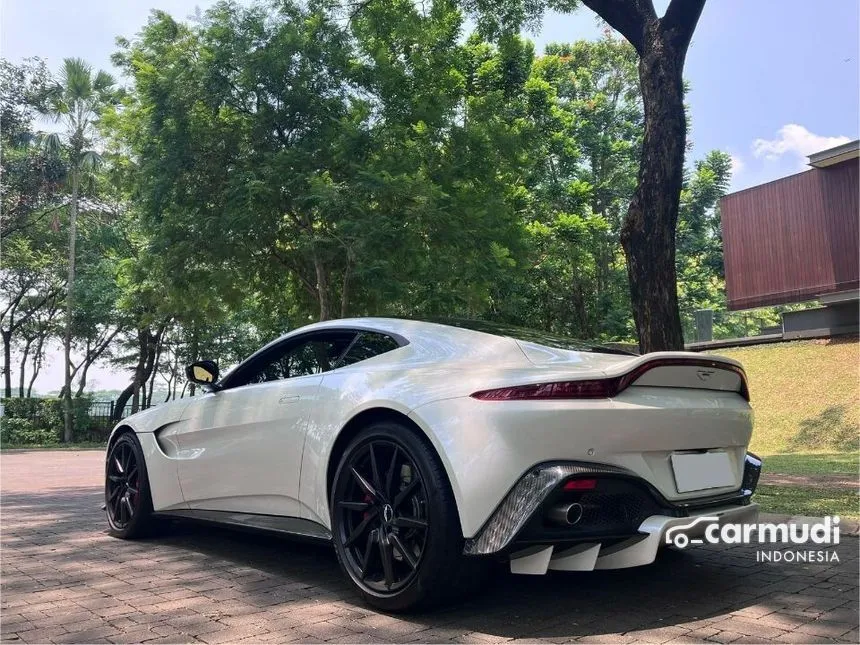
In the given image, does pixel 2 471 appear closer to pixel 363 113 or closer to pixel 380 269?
pixel 380 269

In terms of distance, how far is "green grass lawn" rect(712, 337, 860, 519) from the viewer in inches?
471

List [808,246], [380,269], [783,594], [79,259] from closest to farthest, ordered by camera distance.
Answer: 1. [783,594]
2. [380,269]
3. [808,246]
4. [79,259]

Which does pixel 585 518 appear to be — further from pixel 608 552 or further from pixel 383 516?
pixel 383 516

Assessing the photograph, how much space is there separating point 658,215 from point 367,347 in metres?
3.97

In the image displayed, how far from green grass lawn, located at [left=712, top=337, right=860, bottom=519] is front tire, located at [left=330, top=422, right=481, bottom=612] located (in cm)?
749

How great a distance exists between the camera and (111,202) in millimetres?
28156

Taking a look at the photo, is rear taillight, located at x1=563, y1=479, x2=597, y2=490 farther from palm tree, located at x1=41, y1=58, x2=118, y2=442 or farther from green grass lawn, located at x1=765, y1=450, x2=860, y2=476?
palm tree, located at x1=41, y1=58, x2=118, y2=442

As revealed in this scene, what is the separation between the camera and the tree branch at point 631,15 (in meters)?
7.26

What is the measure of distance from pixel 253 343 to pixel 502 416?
34.9 meters

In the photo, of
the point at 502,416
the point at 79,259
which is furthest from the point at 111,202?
the point at 502,416

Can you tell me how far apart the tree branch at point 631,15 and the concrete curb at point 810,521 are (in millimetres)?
4696

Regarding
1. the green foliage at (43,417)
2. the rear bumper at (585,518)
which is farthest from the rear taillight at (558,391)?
the green foliage at (43,417)

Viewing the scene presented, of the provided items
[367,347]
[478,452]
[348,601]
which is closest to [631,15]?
[367,347]

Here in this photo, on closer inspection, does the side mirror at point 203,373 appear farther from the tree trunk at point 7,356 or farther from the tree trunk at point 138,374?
the tree trunk at point 7,356
